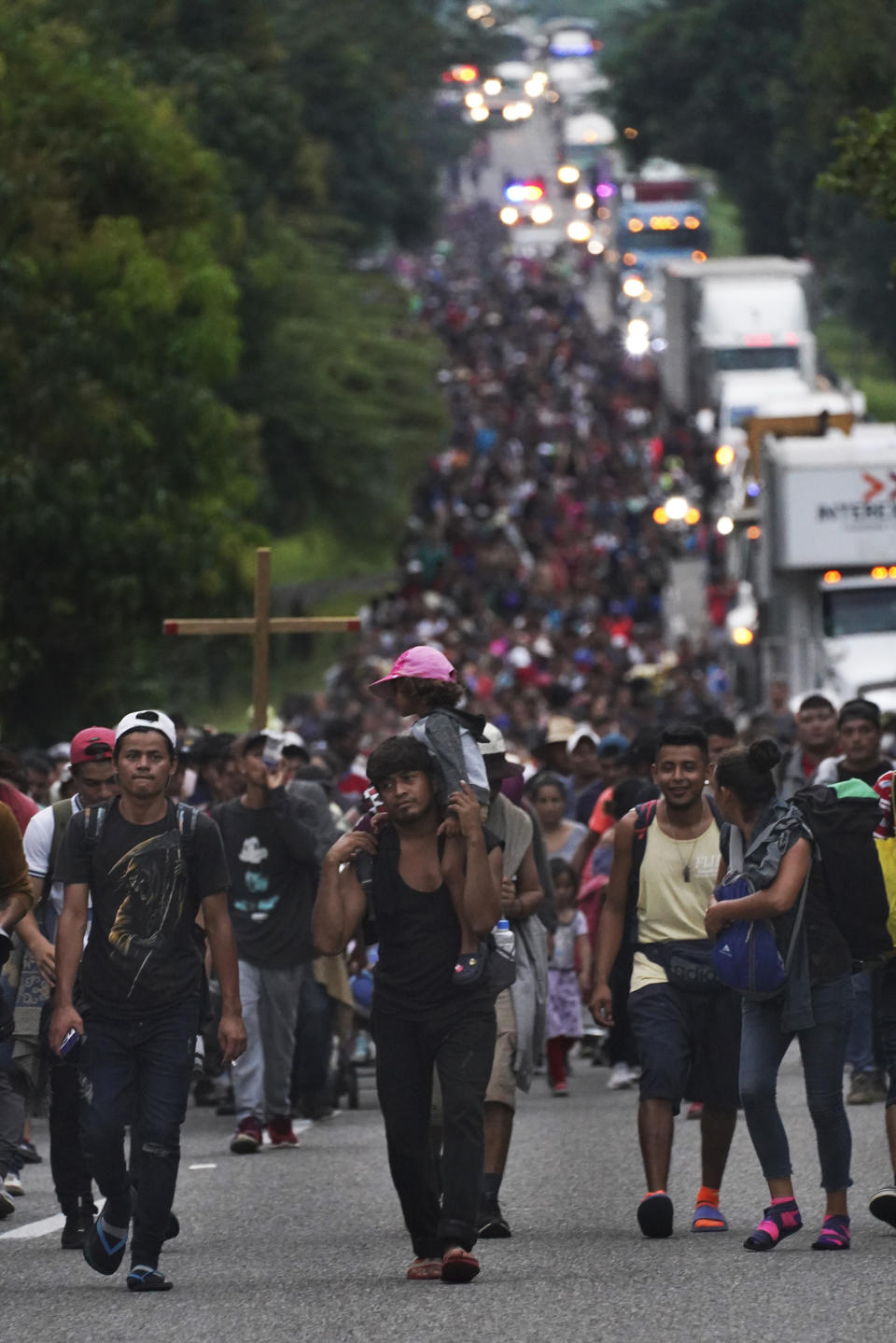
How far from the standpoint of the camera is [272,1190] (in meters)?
11.7

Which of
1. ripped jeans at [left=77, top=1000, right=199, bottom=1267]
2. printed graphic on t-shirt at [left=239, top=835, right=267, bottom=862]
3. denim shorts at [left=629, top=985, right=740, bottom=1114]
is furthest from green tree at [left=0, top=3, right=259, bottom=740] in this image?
ripped jeans at [left=77, top=1000, right=199, bottom=1267]

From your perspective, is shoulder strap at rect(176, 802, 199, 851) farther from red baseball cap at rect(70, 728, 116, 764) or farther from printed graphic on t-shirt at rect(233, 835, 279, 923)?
printed graphic on t-shirt at rect(233, 835, 279, 923)

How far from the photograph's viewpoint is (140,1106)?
8953 millimetres

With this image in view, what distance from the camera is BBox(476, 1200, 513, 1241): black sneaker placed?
9.98m

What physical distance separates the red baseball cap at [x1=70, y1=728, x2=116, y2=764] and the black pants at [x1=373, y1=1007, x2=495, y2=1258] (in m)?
2.02

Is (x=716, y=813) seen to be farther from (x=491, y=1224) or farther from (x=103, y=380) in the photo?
(x=103, y=380)

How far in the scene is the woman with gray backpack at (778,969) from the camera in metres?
9.45

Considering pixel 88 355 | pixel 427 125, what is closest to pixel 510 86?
pixel 427 125

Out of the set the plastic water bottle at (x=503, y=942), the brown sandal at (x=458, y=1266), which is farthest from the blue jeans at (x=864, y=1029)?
the brown sandal at (x=458, y=1266)

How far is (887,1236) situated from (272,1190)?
283 cm

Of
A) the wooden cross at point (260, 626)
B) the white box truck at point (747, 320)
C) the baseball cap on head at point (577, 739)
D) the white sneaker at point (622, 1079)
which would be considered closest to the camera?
the white sneaker at point (622, 1079)

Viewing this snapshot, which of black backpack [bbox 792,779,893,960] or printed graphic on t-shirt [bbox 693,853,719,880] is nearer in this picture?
black backpack [bbox 792,779,893,960]

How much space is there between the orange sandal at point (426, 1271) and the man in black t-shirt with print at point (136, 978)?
0.70 metres

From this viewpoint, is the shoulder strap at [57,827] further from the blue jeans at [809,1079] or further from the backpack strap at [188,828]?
the blue jeans at [809,1079]
